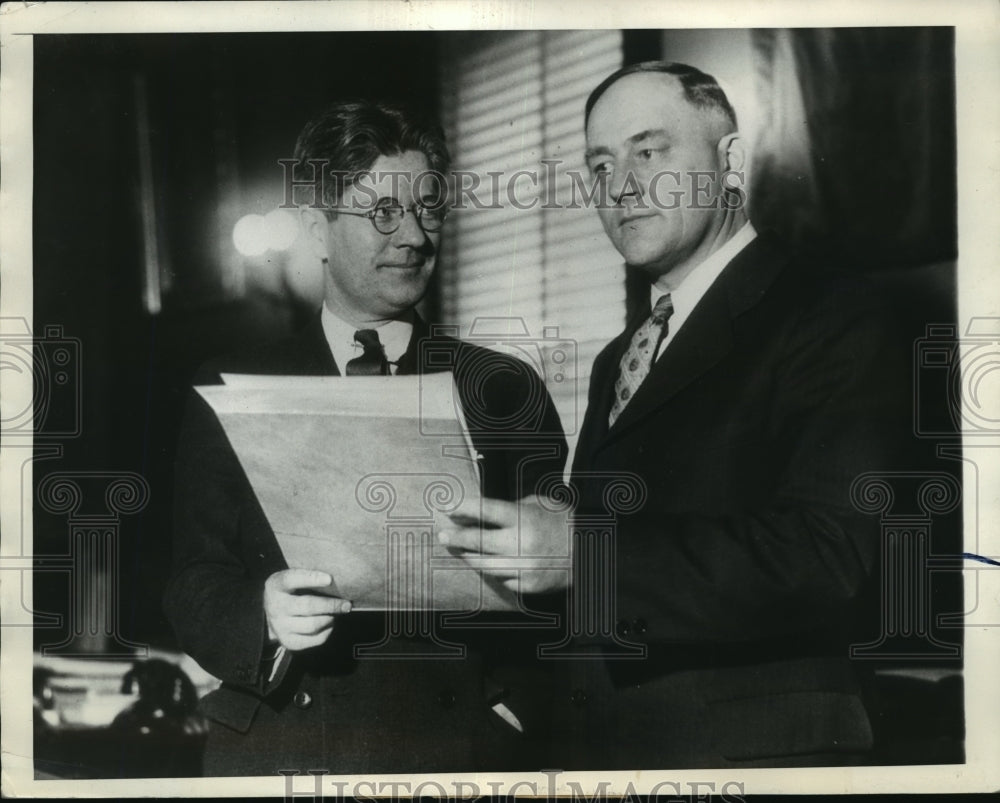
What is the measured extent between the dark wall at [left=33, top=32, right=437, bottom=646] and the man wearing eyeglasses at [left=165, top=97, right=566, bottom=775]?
57 millimetres

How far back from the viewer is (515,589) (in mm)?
2107

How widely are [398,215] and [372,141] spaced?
153 mm

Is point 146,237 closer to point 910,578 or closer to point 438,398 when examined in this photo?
point 438,398

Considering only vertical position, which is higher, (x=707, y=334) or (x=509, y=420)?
(x=707, y=334)

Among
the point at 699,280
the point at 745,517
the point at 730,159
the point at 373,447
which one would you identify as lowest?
the point at 745,517

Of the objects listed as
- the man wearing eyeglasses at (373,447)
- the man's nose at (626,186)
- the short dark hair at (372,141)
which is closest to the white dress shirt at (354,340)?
the man wearing eyeglasses at (373,447)

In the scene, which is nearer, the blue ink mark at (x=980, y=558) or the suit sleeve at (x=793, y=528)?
the suit sleeve at (x=793, y=528)

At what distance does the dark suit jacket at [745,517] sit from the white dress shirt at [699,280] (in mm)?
17

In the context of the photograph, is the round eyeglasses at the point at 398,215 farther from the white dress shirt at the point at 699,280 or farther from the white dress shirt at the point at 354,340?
the white dress shirt at the point at 699,280

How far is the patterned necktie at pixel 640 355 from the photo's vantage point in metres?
2.10

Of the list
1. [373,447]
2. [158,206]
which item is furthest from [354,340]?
[158,206]

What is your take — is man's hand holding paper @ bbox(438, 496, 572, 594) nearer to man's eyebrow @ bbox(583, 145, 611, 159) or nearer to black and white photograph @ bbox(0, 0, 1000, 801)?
black and white photograph @ bbox(0, 0, 1000, 801)

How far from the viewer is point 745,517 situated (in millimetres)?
2062

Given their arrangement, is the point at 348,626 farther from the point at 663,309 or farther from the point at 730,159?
the point at 730,159
